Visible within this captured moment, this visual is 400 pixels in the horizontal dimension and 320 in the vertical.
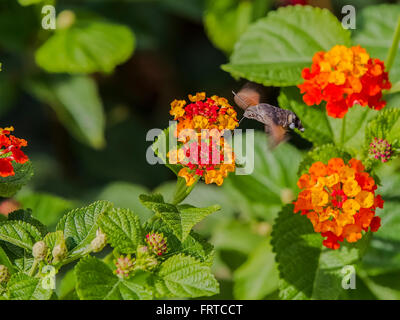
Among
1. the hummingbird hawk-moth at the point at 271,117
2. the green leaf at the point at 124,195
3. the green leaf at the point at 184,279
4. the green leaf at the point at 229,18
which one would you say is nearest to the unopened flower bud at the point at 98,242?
the green leaf at the point at 184,279

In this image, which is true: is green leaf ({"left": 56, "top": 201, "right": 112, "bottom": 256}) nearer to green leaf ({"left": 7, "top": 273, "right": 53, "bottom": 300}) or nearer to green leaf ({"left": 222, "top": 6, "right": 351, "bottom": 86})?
green leaf ({"left": 7, "top": 273, "right": 53, "bottom": 300})

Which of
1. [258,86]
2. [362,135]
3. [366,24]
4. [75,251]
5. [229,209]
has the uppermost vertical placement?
[366,24]

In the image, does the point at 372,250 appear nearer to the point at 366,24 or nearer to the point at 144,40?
the point at 366,24

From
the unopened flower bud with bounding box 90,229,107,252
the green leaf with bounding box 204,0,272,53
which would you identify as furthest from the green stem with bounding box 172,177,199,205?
the green leaf with bounding box 204,0,272,53

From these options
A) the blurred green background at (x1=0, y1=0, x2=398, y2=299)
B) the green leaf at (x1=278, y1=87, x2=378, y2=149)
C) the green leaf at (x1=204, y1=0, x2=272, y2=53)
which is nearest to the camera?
the green leaf at (x1=278, y1=87, x2=378, y2=149)

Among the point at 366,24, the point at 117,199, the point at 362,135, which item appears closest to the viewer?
the point at 362,135
